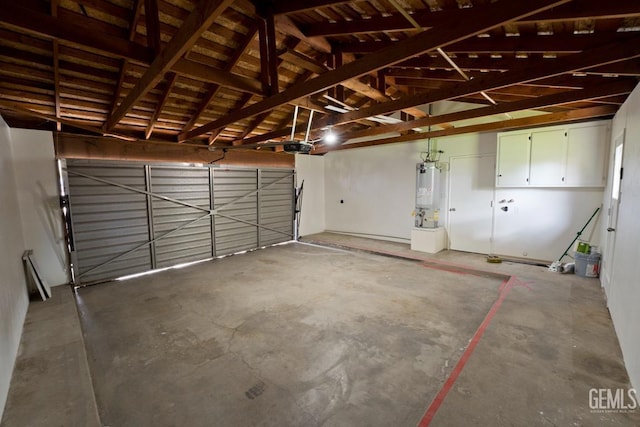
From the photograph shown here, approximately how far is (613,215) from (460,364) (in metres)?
3.02

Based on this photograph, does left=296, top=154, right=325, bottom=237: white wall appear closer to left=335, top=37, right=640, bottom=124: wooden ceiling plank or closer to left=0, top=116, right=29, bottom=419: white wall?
left=335, top=37, right=640, bottom=124: wooden ceiling plank

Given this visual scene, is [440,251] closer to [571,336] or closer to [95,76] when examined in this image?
[571,336]

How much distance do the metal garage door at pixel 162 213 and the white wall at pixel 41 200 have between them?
7.2 inches

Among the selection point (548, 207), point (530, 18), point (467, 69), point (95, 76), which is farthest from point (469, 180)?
point (95, 76)

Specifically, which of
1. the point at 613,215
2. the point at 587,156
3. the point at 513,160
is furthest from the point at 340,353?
the point at 587,156

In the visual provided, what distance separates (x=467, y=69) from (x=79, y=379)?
5.01 meters

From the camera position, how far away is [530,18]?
2.13 meters

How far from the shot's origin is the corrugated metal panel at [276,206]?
7504 mm

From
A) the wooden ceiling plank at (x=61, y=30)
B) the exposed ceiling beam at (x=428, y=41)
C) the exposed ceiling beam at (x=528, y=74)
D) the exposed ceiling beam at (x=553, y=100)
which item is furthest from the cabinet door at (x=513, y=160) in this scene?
the wooden ceiling plank at (x=61, y=30)

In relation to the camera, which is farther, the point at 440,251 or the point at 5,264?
the point at 440,251

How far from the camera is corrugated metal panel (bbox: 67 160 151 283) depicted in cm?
479

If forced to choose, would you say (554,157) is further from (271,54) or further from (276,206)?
(276,206)

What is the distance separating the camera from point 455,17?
1.83 m

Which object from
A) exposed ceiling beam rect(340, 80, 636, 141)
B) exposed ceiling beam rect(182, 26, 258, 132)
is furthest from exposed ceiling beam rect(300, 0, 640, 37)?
exposed ceiling beam rect(340, 80, 636, 141)
